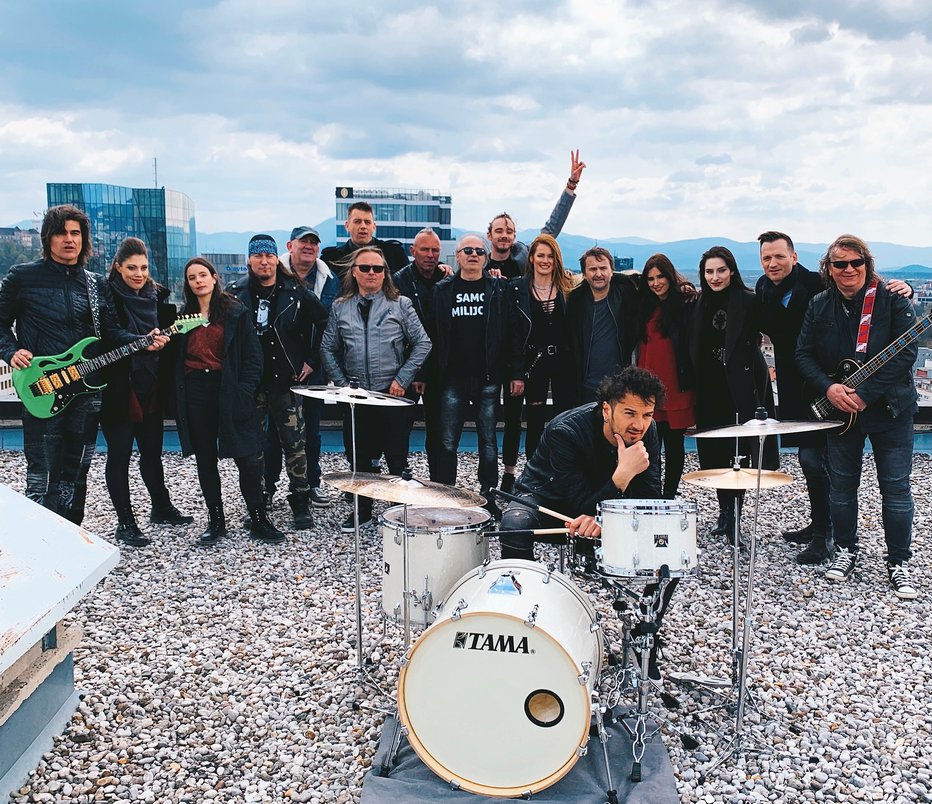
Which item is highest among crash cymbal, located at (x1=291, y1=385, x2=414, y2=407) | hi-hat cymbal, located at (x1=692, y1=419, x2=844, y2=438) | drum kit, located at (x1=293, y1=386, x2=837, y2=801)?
crash cymbal, located at (x1=291, y1=385, x2=414, y2=407)

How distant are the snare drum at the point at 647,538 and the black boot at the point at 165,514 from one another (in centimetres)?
408

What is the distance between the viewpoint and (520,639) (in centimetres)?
294

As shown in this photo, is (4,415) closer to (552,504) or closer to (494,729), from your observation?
(552,504)

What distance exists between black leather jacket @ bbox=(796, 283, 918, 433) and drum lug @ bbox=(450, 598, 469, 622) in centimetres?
316

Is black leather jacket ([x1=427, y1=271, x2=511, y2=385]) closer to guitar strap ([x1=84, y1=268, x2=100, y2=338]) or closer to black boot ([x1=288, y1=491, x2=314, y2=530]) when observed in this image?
black boot ([x1=288, y1=491, x2=314, y2=530])

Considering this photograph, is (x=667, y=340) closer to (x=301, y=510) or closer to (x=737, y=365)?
(x=737, y=365)

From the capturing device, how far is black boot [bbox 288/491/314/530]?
6164 mm

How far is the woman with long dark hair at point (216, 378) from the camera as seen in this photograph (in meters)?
5.53

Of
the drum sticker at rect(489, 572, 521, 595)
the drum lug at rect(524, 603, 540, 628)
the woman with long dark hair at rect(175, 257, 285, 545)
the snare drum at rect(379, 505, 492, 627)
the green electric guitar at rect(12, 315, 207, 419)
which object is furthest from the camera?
the woman with long dark hair at rect(175, 257, 285, 545)

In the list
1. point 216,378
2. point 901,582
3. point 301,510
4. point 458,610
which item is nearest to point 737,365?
point 901,582

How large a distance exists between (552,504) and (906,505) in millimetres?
2501

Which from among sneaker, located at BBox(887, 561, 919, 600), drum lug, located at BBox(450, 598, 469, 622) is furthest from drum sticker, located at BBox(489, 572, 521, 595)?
sneaker, located at BBox(887, 561, 919, 600)

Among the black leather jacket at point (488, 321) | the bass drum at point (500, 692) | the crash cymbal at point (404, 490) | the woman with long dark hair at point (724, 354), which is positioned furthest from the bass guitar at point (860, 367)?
the bass drum at point (500, 692)

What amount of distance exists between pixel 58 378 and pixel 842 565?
5.07 m
